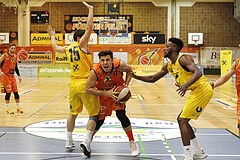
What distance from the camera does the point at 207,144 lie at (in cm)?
745

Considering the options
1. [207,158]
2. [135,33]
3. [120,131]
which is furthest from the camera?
[135,33]

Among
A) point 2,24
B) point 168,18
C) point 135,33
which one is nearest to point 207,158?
point 135,33

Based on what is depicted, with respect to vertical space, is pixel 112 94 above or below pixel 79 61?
below

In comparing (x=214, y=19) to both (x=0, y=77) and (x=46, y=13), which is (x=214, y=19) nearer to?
(x=46, y=13)

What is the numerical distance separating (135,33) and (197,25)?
19.4 ft

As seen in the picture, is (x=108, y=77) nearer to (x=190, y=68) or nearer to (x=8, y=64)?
(x=190, y=68)

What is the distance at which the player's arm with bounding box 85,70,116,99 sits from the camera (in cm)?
618

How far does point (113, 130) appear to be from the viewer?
888 cm

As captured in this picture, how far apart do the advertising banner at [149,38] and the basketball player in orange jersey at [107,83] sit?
2726 cm

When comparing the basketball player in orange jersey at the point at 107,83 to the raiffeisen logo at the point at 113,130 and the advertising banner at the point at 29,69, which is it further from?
the advertising banner at the point at 29,69

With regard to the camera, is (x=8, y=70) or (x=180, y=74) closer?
(x=180, y=74)

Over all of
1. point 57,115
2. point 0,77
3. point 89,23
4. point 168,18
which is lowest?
point 57,115

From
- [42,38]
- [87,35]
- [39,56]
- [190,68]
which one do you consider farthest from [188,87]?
[42,38]

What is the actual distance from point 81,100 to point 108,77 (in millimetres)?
735
